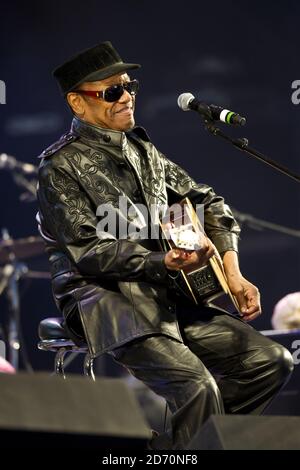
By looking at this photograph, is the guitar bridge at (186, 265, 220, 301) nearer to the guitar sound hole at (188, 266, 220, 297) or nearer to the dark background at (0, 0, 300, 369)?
the guitar sound hole at (188, 266, 220, 297)

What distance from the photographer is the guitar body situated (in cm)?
421

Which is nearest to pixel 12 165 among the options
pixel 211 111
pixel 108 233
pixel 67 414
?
pixel 108 233

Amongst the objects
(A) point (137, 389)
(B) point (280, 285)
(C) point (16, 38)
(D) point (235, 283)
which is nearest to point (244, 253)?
(B) point (280, 285)

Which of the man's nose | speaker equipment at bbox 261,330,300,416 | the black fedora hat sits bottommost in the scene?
speaker equipment at bbox 261,330,300,416

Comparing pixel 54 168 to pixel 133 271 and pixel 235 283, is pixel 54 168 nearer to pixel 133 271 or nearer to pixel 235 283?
pixel 133 271

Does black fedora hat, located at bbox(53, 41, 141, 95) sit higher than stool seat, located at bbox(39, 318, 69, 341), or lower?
higher

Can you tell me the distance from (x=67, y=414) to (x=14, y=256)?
5.64 m

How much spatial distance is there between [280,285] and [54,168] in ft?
14.7

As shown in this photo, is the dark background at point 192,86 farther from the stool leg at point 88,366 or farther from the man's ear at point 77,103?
the stool leg at point 88,366

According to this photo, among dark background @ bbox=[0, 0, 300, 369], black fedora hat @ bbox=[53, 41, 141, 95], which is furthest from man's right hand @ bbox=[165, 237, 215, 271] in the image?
dark background @ bbox=[0, 0, 300, 369]

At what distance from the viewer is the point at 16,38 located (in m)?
8.71

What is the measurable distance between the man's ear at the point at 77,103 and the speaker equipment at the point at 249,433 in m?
2.19

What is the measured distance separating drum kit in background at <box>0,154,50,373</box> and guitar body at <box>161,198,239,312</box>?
364 centimetres

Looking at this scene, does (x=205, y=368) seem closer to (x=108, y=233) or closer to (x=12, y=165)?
A: (x=108, y=233)
